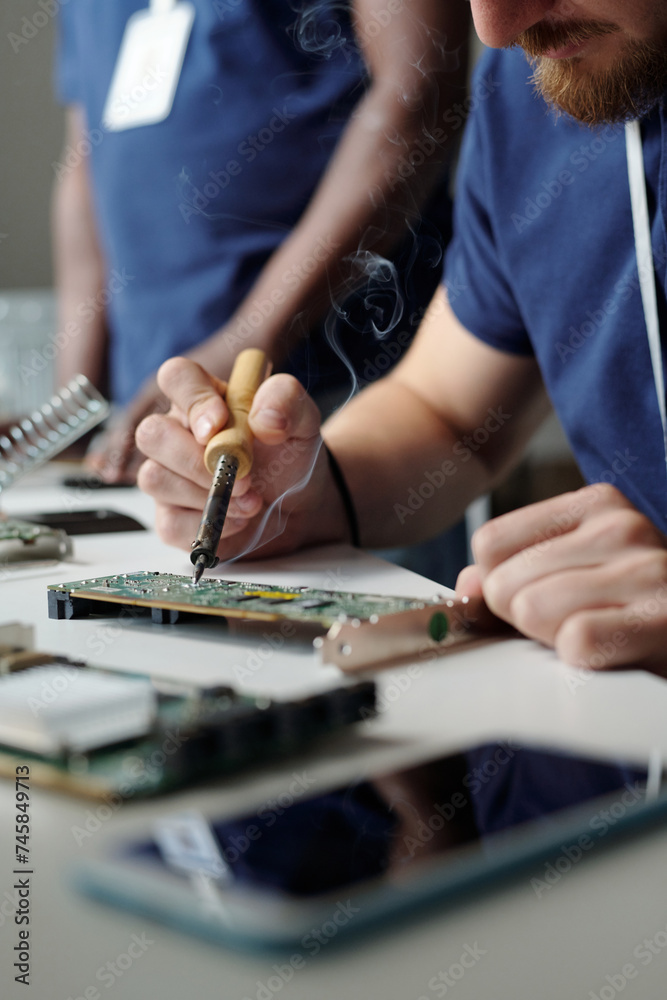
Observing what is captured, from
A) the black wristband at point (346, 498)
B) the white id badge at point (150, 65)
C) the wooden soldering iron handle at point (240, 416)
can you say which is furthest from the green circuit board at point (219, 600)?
the white id badge at point (150, 65)

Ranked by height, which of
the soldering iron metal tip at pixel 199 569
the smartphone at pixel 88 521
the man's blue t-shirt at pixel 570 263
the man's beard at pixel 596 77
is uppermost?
the man's beard at pixel 596 77

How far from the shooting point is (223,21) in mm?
1617

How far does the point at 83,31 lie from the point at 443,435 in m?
1.32

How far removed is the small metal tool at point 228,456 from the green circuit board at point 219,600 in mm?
31

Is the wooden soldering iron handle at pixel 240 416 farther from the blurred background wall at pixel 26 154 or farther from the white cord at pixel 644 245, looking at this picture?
the blurred background wall at pixel 26 154

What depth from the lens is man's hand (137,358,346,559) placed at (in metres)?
0.89

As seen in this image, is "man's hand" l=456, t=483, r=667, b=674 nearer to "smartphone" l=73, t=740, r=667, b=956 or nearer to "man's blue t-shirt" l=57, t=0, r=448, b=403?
"smartphone" l=73, t=740, r=667, b=956

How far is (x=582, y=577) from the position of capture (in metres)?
0.58

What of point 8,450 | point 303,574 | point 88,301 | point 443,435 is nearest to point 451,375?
point 443,435

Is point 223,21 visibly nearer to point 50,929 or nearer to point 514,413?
point 514,413

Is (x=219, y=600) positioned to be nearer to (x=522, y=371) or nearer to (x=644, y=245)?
(x=644, y=245)

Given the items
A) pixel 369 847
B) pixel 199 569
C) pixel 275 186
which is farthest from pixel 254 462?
Answer: pixel 275 186

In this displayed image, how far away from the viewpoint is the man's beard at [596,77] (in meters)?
0.85

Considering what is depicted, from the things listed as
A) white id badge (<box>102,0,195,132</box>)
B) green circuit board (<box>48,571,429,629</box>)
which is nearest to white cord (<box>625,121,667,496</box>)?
green circuit board (<box>48,571,429,629</box>)
